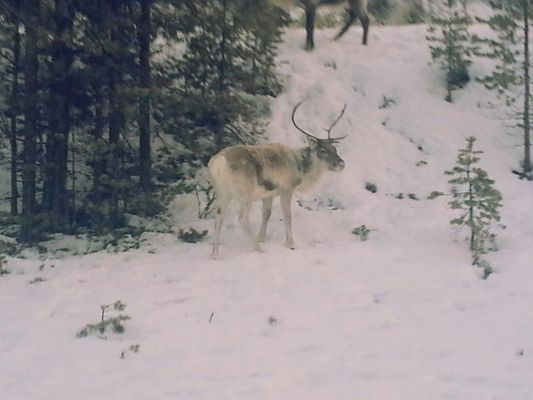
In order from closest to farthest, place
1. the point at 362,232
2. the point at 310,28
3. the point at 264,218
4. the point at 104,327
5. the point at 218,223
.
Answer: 1. the point at 104,327
2. the point at 218,223
3. the point at 264,218
4. the point at 362,232
5. the point at 310,28

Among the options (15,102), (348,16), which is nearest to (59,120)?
(15,102)

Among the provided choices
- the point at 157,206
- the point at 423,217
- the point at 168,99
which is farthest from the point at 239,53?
the point at 423,217

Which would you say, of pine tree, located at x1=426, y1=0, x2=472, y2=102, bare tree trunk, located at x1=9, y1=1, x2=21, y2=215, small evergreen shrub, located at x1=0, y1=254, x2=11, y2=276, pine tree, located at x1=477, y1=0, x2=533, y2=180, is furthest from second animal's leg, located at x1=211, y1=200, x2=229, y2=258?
pine tree, located at x1=426, y1=0, x2=472, y2=102

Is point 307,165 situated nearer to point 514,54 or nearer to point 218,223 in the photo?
point 218,223

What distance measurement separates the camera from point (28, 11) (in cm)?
1093

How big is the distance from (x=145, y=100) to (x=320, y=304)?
4.88m

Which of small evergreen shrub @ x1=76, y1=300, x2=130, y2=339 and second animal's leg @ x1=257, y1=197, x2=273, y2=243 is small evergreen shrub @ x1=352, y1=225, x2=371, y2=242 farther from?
small evergreen shrub @ x1=76, y1=300, x2=130, y2=339

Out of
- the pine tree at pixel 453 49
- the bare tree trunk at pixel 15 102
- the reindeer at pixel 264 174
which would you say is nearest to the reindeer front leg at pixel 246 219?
the reindeer at pixel 264 174

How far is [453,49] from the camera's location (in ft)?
50.8

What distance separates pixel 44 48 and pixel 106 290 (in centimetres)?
415

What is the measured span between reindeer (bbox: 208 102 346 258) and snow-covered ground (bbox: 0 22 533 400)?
0.47m

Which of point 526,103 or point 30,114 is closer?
point 30,114

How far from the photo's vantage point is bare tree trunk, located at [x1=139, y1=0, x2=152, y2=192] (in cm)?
1145

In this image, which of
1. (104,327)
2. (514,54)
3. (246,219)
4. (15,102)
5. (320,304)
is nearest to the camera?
(104,327)
